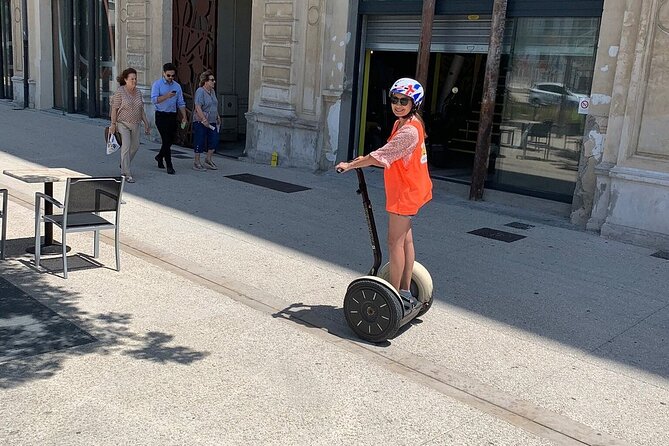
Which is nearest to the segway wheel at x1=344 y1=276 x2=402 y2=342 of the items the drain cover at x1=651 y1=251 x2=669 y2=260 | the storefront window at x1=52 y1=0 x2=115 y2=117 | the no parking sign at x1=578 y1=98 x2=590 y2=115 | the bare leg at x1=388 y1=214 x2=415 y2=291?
the bare leg at x1=388 y1=214 x2=415 y2=291

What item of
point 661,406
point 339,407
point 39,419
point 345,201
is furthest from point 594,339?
point 345,201

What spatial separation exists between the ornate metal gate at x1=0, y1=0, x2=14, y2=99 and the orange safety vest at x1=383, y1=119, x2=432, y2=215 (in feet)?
71.2

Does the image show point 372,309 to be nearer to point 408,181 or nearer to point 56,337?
point 408,181

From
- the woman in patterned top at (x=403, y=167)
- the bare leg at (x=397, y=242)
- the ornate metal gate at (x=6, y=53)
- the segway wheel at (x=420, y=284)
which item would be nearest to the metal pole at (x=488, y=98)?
the segway wheel at (x=420, y=284)

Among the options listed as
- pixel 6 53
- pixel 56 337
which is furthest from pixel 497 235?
pixel 6 53

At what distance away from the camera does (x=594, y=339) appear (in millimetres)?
5297

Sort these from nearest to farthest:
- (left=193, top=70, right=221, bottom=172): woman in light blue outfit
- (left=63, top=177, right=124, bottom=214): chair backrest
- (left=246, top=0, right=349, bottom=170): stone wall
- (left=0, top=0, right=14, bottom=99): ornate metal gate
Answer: (left=63, top=177, right=124, bottom=214): chair backrest → (left=193, top=70, right=221, bottom=172): woman in light blue outfit → (left=246, top=0, right=349, bottom=170): stone wall → (left=0, top=0, right=14, bottom=99): ornate metal gate

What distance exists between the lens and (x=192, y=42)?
14797mm

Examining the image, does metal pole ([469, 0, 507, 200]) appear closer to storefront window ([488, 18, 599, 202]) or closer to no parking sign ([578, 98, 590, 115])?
storefront window ([488, 18, 599, 202])

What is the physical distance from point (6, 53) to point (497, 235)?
20.5 m

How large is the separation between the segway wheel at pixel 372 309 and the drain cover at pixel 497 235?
369cm

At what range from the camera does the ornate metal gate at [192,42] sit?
571 inches

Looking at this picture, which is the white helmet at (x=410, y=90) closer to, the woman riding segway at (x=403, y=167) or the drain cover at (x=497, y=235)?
the woman riding segway at (x=403, y=167)

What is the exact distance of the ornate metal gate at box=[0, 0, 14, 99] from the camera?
2303 centimetres
